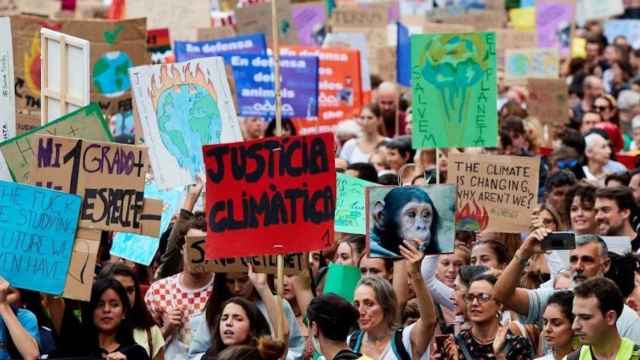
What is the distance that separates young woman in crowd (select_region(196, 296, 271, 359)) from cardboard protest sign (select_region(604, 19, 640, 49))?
18.1 metres

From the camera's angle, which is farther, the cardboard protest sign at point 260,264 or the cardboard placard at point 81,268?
the cardboard protest sign at point 260,264

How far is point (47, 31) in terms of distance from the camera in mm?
12664

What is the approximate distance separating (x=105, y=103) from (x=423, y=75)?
12.1 ft

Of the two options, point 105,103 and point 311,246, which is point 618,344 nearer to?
point 311,246

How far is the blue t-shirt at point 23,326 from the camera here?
33.4ft

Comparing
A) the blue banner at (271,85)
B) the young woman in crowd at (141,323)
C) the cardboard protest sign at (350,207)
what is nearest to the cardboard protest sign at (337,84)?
the blue banner at (271,85)

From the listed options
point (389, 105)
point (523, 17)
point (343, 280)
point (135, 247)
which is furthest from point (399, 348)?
point (523, 17)

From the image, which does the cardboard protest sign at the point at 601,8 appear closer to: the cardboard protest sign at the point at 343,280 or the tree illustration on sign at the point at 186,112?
the tree illustration on sign at the point at 186,112

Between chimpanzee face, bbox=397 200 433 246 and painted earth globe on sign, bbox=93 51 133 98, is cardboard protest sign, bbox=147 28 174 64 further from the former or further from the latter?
chimpanzee face, bbox=397 200 433 246

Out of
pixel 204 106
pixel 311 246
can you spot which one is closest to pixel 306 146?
pixel 311 246

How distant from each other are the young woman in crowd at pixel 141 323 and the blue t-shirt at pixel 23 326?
44cm

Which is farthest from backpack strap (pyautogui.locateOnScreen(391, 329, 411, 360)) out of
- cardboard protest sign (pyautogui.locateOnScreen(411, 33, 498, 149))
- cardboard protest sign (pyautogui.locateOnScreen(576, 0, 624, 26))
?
cardboard protest sign (pyautogui.locateOnScreen(576, 0, 624, 26))

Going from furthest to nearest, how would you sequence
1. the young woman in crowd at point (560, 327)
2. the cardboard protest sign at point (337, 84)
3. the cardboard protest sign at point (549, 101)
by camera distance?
the cardboard protest sign at point (337, 84) < the cardboard protest sign at point (549, 101) < the young woman in crowd at point (560, 327)

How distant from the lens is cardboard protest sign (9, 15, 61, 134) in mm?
15578
